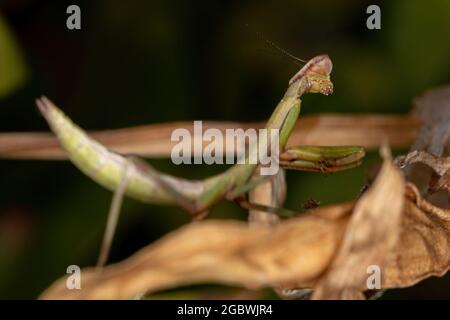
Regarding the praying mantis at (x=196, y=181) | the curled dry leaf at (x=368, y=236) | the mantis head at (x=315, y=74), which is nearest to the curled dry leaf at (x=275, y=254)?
the curled dry leaf at (x=368, y=236)

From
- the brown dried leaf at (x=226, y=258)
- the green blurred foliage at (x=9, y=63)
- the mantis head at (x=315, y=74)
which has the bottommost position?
the brown dried leaf at (x=226, y=258)

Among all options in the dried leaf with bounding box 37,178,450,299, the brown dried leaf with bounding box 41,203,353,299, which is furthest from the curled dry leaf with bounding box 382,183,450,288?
the brown dried leaf with bounding box 41,203,353,299

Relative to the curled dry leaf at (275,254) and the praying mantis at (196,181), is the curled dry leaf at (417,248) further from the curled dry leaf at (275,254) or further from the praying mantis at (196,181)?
the praying mantis at (196,181)

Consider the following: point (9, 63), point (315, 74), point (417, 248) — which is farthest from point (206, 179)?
point (9, 63)

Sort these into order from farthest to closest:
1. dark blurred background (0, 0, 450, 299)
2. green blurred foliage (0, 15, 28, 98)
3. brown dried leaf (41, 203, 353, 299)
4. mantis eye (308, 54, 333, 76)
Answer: dark blurred background (0, 0, 450, 299)
green blurred foliage (0, 15, 28, 98)
mantis eye (308, 54, 333, 76)
brown dried leaf (41, 203, 353, 299)

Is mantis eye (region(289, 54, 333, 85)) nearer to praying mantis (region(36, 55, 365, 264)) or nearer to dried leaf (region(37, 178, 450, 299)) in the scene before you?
praying mantis (region(36, 55, 365, 264))

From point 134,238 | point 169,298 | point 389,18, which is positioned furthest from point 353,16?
point 169,298

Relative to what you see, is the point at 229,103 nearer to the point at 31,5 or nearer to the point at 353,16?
the point at 353,16
